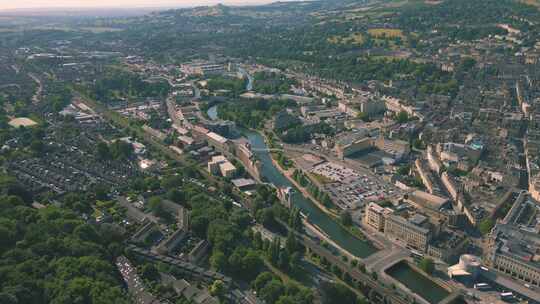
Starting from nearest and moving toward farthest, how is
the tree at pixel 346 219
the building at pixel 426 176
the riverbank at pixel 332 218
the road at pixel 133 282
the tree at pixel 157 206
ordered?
the road at pixel 133 282 → the riverbank at pixel 332 218 → the tree at pixel 346 219 → the tree at pixel 157 206 → the building at pixel 426 176

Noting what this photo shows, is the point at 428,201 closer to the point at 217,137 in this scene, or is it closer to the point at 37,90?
the point at 217,137

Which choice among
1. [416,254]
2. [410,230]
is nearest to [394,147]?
[410,230]

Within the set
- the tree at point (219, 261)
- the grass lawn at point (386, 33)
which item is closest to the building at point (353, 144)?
the tree at point (219, 261)

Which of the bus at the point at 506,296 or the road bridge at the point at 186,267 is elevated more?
the road bridge at the point at 186,267

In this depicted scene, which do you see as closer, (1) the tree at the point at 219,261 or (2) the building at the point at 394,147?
(1) the tree at the point at 219,261

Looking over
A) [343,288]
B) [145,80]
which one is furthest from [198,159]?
[145,80]

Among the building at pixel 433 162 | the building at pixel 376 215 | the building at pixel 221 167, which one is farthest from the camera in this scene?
the building at pixel 221 167

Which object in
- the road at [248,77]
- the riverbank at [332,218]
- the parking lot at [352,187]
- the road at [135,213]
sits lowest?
the riverbank at [332,218]

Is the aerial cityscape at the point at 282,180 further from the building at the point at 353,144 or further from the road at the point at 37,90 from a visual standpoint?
the road at the point at 37,90

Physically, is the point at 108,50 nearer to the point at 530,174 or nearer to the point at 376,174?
the point at 376,174
